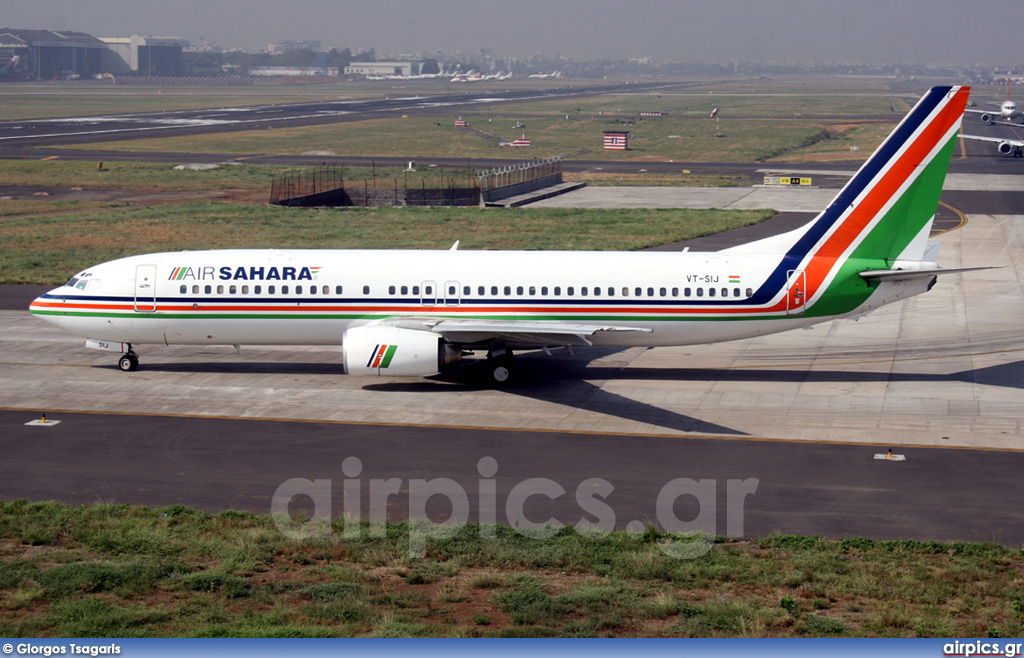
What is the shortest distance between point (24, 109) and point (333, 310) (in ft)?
614

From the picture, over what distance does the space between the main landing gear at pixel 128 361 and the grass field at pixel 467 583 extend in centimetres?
1356

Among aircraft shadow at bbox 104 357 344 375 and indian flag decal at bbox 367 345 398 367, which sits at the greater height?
indian flag decal at bbox 367 345 398 367

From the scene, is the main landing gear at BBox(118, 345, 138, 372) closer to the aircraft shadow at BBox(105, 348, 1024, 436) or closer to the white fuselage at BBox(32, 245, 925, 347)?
the aircraft shadow at BBox(105, 348, 1024, 436)

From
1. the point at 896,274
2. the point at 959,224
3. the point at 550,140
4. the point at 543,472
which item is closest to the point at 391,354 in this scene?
the point at 543,472

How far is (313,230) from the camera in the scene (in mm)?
64562

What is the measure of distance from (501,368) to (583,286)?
12.6 ft

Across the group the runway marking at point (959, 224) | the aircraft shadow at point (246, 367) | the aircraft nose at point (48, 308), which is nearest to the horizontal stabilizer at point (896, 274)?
the aircraft shadow at point (246, 367)

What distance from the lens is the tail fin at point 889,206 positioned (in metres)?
32.3

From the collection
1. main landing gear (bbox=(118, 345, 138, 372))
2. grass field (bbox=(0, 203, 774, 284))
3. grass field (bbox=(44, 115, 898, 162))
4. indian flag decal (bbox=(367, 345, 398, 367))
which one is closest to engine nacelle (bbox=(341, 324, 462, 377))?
indian flag decal (bbox=(367, 345, 398, 367))

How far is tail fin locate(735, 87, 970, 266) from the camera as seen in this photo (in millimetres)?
32281

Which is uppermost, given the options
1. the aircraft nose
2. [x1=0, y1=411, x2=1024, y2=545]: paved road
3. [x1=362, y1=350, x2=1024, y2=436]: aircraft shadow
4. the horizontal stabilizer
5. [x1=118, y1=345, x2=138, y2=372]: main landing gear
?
the horizontal stabilizer

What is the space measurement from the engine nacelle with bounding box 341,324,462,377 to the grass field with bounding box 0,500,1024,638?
31.9 ft

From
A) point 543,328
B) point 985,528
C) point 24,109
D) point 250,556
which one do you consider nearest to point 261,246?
point 543,328

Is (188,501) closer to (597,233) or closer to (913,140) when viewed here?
(913,140)
